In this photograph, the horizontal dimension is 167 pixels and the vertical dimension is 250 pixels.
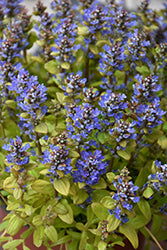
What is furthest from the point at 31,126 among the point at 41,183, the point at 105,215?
the point at 105,215

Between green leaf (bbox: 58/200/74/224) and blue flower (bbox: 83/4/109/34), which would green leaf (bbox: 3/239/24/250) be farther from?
blue flower (bbox: 83/4/109/34)

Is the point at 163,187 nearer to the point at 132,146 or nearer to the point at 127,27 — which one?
the point at 132,146

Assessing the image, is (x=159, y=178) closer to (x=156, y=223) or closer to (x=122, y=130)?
(x=122, y=130)

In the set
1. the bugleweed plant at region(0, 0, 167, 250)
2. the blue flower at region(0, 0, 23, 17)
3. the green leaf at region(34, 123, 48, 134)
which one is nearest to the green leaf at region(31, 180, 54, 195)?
the bugleweed plant at region(0, 0, 167, 250)

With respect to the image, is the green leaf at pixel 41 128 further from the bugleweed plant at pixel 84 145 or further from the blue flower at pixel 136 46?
the blue flower at pixel 136 46

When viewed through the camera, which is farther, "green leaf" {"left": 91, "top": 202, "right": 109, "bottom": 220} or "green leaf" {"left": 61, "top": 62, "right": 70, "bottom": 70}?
"green leaf" {"left": 61, "top": 62, "right": 70, "bottom": 70}

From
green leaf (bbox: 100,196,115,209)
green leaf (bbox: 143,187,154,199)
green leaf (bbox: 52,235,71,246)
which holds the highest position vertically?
green leaf (bbox: 100,196,115,209)
